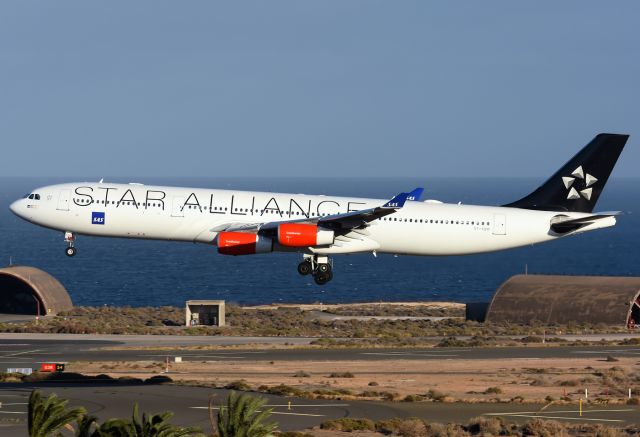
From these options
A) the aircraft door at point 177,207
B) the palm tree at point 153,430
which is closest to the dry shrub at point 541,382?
the aircraft door at point 177,207

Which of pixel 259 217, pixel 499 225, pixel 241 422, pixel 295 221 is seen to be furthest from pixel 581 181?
pixel 241 422

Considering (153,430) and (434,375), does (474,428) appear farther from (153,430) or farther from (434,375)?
(153,430)

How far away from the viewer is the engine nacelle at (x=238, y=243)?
208ft

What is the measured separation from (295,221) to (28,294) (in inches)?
1748

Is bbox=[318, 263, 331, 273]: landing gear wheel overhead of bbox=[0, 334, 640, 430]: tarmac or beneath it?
overhead

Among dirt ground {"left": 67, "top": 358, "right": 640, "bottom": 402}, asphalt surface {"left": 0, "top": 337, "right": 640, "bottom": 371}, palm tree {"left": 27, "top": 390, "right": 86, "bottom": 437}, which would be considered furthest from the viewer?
asphalt surface {"left": 0, "top": 337, "right": 640, "bottom": 371}

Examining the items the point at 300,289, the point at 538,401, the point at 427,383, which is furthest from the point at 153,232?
the point at 300,289

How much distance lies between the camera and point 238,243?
63.7 meters

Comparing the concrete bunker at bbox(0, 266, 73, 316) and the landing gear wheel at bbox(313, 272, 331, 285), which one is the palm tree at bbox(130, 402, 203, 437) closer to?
the landing gear wheel at bbox(313, 272, 331, 285)

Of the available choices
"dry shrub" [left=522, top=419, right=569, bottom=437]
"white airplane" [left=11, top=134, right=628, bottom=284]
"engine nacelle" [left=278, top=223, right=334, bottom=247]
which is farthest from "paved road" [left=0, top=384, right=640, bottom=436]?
"white airplane" [left=11, top=134, right=628, bottom=284]

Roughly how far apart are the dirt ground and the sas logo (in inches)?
323

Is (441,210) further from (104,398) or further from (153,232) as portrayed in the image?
(104,398)

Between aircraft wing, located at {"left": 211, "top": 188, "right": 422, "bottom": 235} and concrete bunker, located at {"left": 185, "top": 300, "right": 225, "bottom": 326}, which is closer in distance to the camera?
aircraft wing, located at {"left": 211, "top": 188, "right": 422, "bottom": 235}

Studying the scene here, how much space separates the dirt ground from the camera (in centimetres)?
5559
